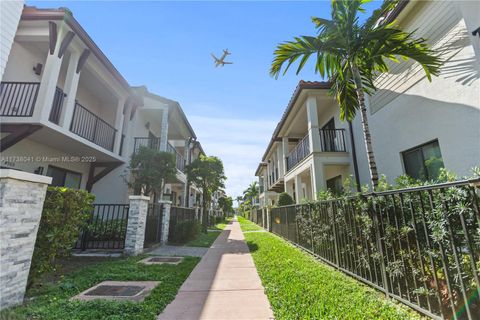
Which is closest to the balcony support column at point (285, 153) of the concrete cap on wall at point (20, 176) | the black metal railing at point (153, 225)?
the black metal railing at point (153, 225)

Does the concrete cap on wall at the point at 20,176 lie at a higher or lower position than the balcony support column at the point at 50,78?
lower

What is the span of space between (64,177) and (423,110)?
1291 cm

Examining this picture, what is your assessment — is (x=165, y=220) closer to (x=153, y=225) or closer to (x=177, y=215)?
(x=153, y=225)

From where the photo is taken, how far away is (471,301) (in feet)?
7.73

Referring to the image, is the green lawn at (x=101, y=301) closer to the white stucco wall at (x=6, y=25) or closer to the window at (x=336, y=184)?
the white stucco wall at (x=6, y=25)

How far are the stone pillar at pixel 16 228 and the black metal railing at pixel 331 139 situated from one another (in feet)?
34.9

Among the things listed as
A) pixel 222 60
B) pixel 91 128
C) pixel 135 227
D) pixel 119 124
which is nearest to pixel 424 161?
pixel 135 227

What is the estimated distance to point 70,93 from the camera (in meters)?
7.66

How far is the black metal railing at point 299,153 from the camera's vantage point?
11.7 meters

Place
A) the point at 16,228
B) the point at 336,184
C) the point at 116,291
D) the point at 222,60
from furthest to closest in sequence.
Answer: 1. the point at 222,60
2. the point at 336,184
3. the point at 116,291
4. the point at 16,228

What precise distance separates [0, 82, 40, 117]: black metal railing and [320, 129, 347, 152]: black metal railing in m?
11.2

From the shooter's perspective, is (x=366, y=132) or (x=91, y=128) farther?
(x=91, y=128)

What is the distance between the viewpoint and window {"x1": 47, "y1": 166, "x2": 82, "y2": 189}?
28.7 ft

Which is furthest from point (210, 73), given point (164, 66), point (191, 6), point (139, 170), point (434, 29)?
point (434, 29)
